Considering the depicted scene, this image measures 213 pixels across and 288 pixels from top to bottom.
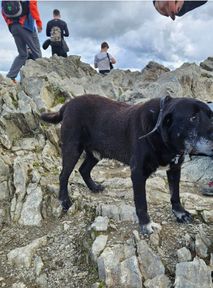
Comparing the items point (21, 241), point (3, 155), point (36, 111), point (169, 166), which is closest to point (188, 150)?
point (169, 166)

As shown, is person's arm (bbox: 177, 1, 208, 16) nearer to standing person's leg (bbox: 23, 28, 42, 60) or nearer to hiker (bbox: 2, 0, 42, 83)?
hiker (bbox: 2, 0, 42, 83)

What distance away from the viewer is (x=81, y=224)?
8109mm

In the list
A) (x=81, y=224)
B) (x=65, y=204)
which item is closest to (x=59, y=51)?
(x=65, y=204)

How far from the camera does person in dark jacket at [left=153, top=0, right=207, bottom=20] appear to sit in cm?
375

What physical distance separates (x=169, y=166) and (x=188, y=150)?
2.84 ft

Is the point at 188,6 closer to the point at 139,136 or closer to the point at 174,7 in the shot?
the point at 174,7

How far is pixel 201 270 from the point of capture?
6.29 metres

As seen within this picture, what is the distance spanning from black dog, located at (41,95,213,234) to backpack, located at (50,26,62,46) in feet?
37.4

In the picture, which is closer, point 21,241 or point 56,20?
point 21,241

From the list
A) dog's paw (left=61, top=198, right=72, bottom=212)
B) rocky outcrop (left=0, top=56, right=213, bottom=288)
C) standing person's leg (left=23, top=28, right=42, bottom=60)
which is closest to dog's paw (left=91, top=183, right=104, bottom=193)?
rocky outcrop (left=0, top=56, right=213, bottom=288)

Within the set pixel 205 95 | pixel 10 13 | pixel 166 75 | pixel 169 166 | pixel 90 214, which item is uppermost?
pixel 10 13

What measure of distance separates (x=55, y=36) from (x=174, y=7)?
16.9m

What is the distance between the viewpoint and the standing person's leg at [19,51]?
635 inches

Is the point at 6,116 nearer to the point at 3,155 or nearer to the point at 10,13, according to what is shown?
the point at 3,155
